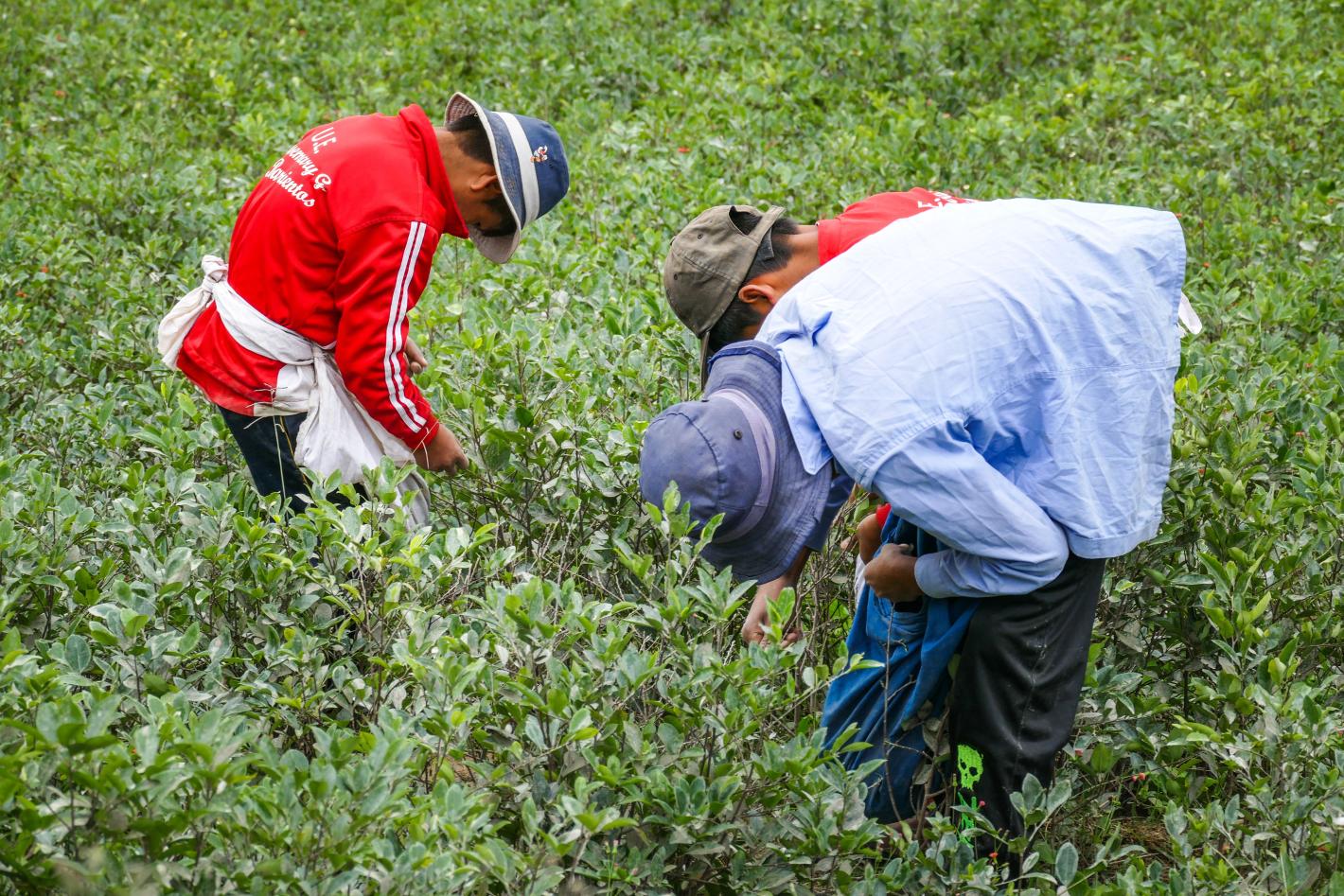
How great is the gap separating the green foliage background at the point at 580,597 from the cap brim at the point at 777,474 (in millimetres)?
140

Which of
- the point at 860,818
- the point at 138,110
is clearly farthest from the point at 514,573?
the point at 138,110

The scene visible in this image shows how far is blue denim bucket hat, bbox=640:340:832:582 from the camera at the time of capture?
2066mm

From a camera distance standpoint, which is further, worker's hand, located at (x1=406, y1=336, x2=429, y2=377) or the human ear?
worker's hand, located at (x1=406, y1=336, x2=429, y2=377)

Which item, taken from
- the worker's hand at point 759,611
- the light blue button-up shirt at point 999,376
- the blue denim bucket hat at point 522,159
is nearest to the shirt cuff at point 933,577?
the light blue button-up shirt at point 999,376

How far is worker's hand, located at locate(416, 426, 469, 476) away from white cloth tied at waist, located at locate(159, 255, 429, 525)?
42mm

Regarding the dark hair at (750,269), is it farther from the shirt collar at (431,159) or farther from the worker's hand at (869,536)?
the shirt collar at (431,159)

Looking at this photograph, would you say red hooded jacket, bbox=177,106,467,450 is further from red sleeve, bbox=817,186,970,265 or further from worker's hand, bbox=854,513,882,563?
worker's hand, bbox=854,513,882,563

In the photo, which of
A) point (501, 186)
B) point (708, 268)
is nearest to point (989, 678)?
point (708, 268)

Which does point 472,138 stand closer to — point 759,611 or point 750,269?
point 750,269

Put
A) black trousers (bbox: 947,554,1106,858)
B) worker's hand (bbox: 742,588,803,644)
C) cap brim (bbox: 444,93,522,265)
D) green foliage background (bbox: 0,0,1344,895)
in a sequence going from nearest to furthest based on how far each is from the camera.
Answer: green foliage background (bbox: 0,0,1344,895) < black trousers (bbox: 947,554,1106,858) < worker's hand (bbox: 742,588,803,644) < cap brim (bbox: 444,93,522,265)

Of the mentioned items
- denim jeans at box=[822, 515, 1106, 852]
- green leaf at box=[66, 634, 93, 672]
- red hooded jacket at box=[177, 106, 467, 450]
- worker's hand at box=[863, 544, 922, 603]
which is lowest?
denim jeans at box=[822, 515, 1106, 852]

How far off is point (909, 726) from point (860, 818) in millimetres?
374

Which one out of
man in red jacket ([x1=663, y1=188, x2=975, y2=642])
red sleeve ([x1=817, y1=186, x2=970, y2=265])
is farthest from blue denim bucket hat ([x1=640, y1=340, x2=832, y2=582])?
red sleeve ([x1=817, y1=186, x2=970, y2=265])

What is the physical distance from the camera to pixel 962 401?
1.99 metres
